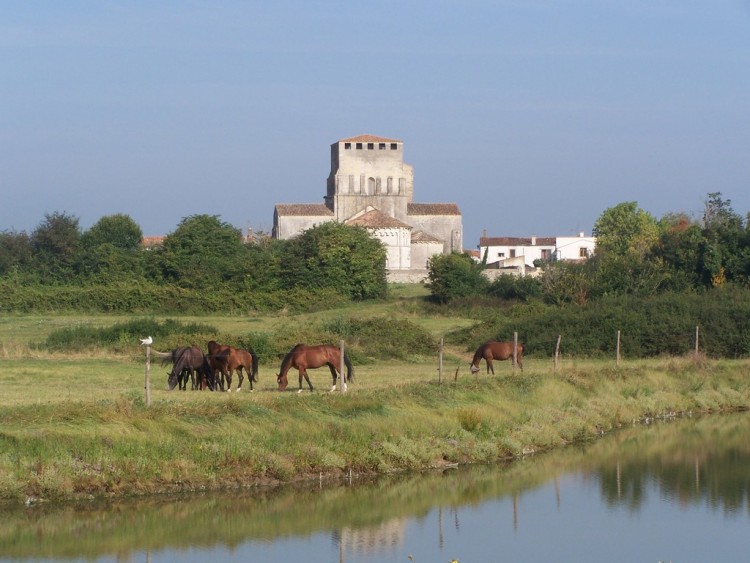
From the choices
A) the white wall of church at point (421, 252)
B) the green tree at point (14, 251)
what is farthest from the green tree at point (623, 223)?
the green tree at point (14, 251)

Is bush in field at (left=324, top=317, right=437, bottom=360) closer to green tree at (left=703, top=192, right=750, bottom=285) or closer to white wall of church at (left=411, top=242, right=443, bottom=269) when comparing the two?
green tree at (left=703, top=192, right=750, bottom=285)

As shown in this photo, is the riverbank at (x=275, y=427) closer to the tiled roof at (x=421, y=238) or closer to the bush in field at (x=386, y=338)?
the bush in field at (x=386, y=338)

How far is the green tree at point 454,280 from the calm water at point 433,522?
41.1m

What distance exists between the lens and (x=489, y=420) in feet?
79.8

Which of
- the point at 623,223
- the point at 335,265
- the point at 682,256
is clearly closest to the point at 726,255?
the point at 682,256

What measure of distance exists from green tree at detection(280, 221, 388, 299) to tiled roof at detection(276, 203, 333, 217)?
38589 millimetres

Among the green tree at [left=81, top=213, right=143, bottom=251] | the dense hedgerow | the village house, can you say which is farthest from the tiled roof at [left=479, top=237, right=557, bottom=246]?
the dense hedgerow

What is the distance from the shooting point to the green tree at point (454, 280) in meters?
64.1

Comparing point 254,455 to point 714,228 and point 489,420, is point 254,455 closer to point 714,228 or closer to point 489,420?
point 489,420

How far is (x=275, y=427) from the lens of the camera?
68.3ft

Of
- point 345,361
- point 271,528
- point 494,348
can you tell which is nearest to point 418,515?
point 271,528

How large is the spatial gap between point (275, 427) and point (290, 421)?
0.41m

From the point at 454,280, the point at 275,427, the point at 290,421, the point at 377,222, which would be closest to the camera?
the point at 275,427

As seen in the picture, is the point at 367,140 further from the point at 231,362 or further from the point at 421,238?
the point at 231,362
